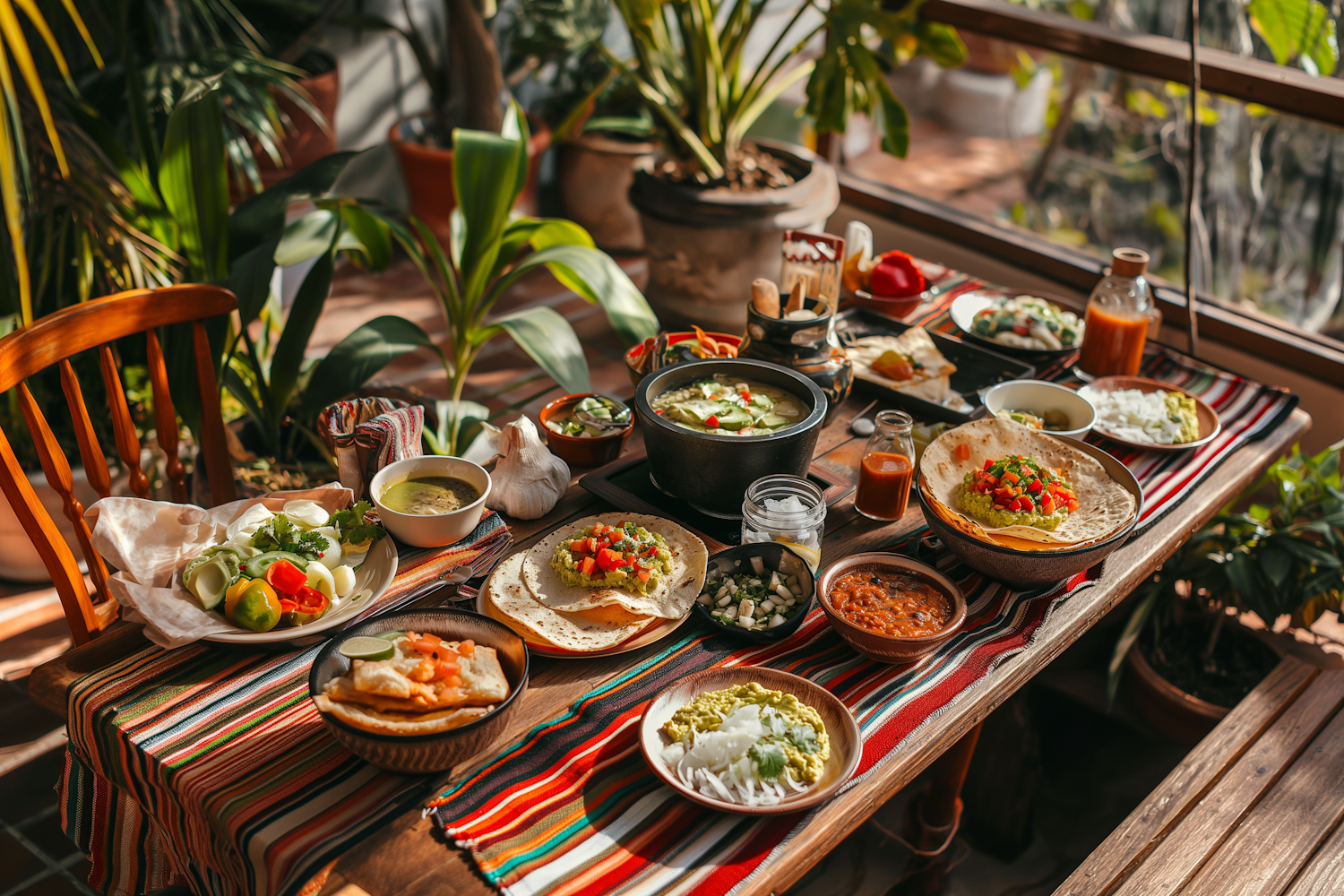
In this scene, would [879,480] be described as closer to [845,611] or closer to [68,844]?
[845,611]

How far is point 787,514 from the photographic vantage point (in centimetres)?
149

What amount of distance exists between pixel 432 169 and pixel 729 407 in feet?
8.53

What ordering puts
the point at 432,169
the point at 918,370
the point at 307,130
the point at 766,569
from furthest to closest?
the point at 432,169 < the point at 307,130 < the point at 918,370 < the point at 766,569

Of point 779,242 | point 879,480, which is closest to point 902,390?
point 879,480

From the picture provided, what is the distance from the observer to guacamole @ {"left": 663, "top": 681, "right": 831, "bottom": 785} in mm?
1186

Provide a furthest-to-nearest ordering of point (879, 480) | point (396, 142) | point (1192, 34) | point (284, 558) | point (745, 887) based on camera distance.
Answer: point (396, 142) < point (1192, 34) < point (879, 480) < point (284, 558) < point (745, 887)

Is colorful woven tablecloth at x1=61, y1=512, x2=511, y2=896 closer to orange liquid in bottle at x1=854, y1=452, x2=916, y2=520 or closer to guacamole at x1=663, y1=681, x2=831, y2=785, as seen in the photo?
guacamole at x1=663, y1=681, x2=831, y2=785

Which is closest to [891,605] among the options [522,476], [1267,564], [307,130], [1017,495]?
[1017,495]

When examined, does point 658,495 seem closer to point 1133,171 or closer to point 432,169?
point 432,169

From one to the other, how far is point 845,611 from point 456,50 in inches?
119

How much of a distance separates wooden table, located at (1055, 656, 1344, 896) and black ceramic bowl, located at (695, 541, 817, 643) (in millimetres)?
557

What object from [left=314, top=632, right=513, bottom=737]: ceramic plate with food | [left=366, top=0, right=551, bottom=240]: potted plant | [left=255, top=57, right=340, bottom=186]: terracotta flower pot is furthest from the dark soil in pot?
[left=255, top=57, right=340, bottom=186]: terracotta flower pot

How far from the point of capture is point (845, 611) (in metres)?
1.43

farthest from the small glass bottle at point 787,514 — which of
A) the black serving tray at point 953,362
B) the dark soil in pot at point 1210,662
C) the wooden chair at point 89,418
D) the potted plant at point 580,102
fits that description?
the potted plant at point 580,102
